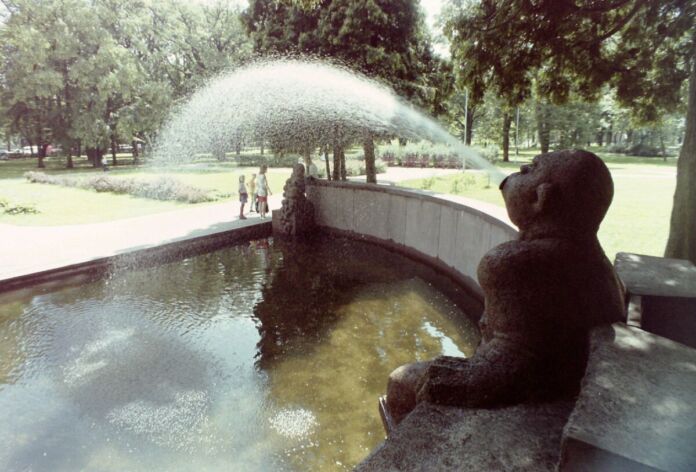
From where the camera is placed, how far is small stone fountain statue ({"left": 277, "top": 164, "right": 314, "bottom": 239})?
13.3 meters

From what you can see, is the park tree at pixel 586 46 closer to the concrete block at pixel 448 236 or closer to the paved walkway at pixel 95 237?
the concrete block at pixel 448 236

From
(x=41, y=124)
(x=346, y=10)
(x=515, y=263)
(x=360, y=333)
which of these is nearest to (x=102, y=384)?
(x=360, y=333)

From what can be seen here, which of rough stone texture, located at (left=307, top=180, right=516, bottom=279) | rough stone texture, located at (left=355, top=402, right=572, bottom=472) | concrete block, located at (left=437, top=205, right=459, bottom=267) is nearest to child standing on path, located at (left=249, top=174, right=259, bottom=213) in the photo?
rough stone texture, located at (left=307, top=180, right=516, bottom=279)

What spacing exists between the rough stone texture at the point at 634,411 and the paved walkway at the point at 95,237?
9.71m

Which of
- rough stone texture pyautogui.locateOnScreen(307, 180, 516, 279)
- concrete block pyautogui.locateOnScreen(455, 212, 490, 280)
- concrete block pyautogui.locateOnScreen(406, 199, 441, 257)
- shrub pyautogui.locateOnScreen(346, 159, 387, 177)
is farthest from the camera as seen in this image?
shrub pyautogui.locateOnScreen(346, 159, 387, 177)

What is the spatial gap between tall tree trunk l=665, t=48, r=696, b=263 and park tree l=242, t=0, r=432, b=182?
26.5 ft

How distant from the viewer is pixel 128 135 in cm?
4028

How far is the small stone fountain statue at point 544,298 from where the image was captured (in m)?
2.63

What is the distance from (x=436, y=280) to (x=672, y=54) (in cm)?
648

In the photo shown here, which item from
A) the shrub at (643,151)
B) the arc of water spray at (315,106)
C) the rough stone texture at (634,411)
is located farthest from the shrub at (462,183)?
the shrub at (643,151)

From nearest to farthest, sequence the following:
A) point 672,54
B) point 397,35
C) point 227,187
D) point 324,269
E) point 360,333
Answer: point 360,333, point 672,54, point 324,269, point 397,35, point 227,187

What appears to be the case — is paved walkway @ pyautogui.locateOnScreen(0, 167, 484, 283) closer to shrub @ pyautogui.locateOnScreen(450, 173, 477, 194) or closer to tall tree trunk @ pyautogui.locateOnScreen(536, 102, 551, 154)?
shrub @ pyautogui.locateOnScreen(450, 173, 477, 194)

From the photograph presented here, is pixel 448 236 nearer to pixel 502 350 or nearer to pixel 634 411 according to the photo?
pixel 502 350

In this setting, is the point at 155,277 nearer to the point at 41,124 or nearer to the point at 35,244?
the point at 35,244
